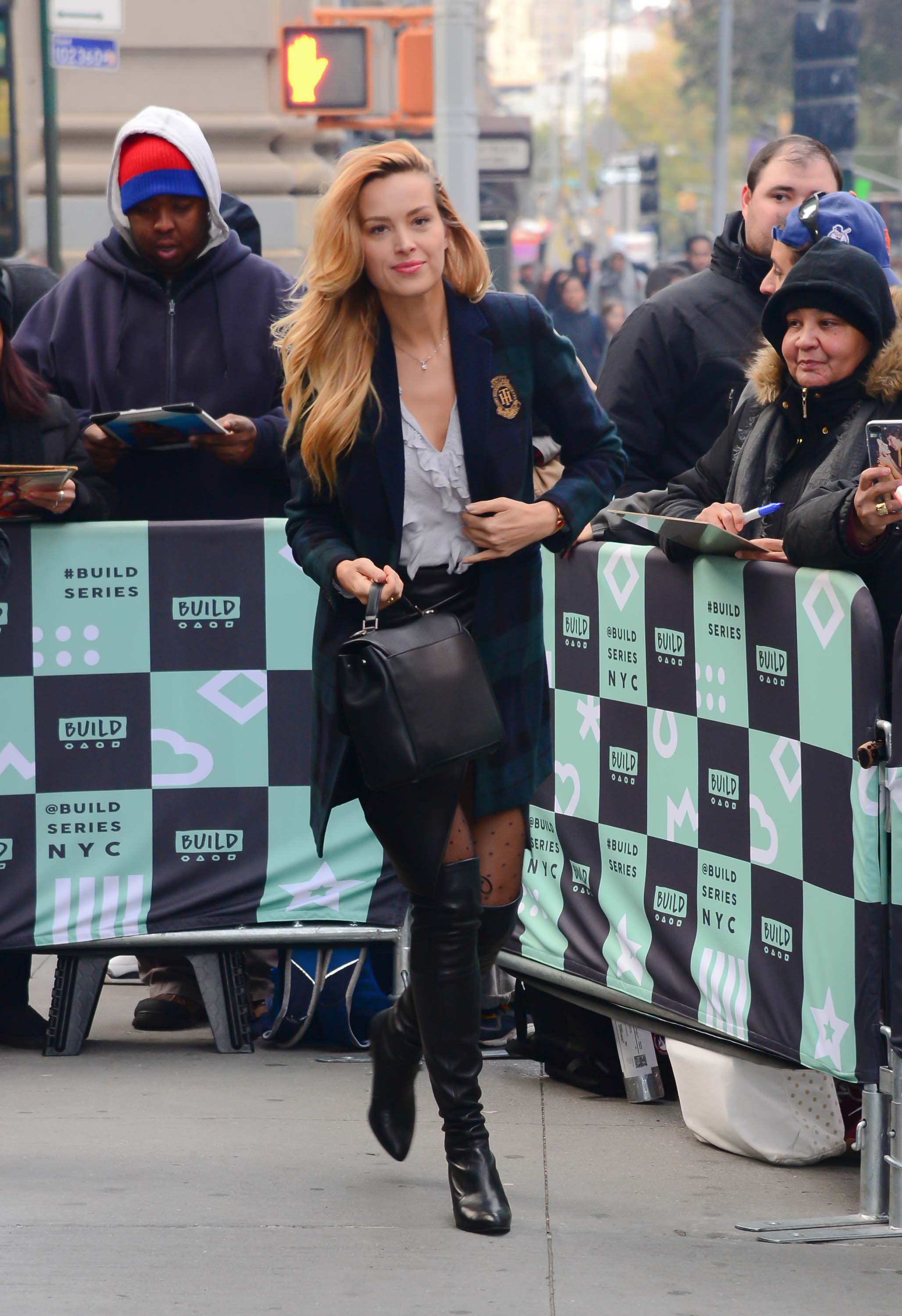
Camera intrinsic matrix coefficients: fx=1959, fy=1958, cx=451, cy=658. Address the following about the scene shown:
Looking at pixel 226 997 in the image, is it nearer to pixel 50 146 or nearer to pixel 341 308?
pixel 341 308

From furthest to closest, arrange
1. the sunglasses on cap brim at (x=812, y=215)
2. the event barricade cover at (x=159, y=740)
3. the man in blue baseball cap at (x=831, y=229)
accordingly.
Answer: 1. the event barricade cover at (x=159, y=740)
2. the sunglasses on cap brim at (x=812, y=215)
3. the man in blue baseball cap at (x=831, y=229)

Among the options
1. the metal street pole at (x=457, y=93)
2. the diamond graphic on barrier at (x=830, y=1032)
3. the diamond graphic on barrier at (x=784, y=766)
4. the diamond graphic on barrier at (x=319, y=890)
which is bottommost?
the diamond graphic on barrier at (x=319, y=890)

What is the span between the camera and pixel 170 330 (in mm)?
5184

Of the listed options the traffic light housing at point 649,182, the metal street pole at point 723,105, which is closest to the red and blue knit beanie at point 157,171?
the metal street pole at point 723,105

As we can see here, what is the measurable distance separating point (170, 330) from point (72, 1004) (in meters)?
1.78

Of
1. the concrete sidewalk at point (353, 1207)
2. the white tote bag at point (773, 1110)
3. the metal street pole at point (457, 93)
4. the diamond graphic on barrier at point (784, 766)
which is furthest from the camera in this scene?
the metal street pole at point (457, 93)

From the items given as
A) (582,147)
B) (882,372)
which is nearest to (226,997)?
(882,372)

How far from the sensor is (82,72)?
1530 cm

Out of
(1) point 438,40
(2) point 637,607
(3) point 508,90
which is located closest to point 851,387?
(2) point 637,607

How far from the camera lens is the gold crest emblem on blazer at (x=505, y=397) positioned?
12.3 ft

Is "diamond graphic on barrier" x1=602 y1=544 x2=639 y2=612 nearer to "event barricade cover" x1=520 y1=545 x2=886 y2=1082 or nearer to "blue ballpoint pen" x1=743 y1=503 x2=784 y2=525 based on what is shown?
"event barricade cover" x1=520 y1=545 x2=886 y2=1082

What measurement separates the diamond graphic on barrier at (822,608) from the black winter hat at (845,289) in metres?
0.58

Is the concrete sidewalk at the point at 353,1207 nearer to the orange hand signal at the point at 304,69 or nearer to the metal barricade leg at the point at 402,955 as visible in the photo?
the metal barricade leg at the point at 402,955

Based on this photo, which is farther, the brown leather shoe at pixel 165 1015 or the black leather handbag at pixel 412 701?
the brown leather shoe at pixel 165 1015
